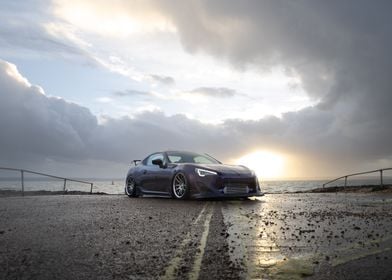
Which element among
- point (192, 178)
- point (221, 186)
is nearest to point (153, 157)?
point (192, 178)

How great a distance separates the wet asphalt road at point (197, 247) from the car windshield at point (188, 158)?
6.08m

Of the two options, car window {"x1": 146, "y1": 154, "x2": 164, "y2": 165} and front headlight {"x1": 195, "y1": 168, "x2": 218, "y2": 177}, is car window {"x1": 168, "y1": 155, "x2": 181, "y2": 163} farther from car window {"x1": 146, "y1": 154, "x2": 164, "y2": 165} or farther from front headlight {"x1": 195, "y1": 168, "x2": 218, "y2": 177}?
front headlight {"x1": 195, "y1": 168, "x2": 218, "y2": 177}

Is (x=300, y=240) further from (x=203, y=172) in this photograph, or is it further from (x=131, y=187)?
(x=131, y=187)

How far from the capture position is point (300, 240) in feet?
17.1

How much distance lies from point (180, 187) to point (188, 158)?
1.29 m

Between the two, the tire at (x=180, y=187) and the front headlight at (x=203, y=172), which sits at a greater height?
the front headlight at (x=203, y=172)

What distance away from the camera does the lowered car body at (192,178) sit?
12.1 meters

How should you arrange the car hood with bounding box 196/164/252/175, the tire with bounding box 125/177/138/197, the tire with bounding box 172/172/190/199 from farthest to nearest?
the tire with bounding box 125/177/138/197 < the tire with bounding box 172/172/190/199 < the car hood with bounding box 196/164/252/175

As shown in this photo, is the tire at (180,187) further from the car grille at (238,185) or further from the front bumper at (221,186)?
the car grille at (238,185)

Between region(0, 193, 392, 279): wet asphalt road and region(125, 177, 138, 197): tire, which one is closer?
region(0, 193, 392, 279): wet asphalt road

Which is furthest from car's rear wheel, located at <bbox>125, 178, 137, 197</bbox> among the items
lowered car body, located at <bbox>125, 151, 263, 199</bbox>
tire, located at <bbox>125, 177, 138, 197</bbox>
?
lowered car body, located at <bbox>125, 151, 263, 199</bbox>

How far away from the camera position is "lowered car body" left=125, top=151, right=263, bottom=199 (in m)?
12.1

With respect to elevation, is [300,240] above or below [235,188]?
below

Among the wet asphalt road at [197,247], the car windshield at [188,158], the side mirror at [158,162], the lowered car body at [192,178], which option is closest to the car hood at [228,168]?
the lowered car body at [192,178]
